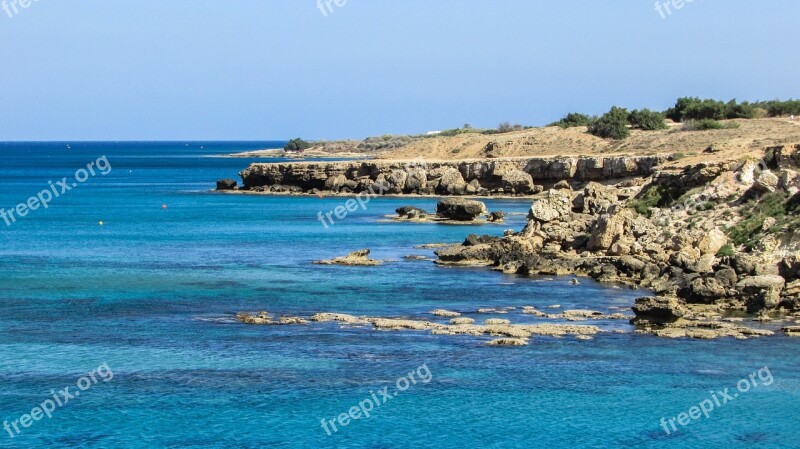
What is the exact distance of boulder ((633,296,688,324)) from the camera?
36719mm

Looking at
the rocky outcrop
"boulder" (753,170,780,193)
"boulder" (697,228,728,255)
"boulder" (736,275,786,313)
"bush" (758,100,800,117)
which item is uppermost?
"bush" (758,100,800,117)

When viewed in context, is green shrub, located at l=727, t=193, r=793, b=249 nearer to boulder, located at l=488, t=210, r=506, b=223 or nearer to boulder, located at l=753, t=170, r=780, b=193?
boulder, located at l=753, t=170, r=780, b=193

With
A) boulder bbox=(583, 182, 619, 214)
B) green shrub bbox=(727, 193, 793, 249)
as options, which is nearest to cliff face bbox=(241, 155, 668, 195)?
boulder bbox=(583, 182, 619, 214)

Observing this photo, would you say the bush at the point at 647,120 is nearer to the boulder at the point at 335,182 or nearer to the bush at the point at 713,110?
the bush at the point at 713,110

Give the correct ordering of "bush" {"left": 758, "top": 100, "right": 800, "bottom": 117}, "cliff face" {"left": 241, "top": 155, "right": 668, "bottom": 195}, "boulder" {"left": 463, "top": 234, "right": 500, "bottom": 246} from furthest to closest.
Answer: "bush" {"left": 758, "top": 100, "right": 800, "bottom": 117} < "cliff face" {"left": 241, "top": 155, "right": 668, "bottom": 195} < "boulder" {"left": 463, "top": 234, "right": 500, "bottom": 246}

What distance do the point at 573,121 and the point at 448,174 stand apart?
35809mm

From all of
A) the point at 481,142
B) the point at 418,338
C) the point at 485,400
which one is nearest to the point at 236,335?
the point at 418,338

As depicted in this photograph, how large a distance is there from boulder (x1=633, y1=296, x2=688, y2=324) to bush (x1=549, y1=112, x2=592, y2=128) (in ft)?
306

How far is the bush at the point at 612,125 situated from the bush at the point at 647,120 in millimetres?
982

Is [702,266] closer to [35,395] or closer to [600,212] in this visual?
[600,212]

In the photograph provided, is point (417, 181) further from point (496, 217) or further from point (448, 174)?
point (496, 217)

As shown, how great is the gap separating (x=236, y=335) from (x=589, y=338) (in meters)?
12.0

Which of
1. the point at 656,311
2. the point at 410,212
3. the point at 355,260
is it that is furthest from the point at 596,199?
the point at 656,311

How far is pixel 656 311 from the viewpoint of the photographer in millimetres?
36750
